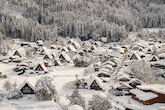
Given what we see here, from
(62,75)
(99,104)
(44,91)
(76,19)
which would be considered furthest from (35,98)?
(76,19)

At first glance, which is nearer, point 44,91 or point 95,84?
point 44,91

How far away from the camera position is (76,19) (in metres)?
120

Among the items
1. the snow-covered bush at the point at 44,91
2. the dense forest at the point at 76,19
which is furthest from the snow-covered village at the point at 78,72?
the dense forest at the point at 76,19

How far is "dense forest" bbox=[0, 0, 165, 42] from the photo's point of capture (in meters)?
87.1

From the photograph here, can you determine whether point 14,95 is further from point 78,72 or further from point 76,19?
point 76,19

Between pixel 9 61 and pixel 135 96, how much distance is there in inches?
1561

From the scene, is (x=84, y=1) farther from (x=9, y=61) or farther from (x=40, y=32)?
(x=9, y=61)

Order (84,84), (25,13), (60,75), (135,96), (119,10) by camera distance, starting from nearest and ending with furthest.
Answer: (135,96), (84,84), (60,75), (25,13), (119,10)

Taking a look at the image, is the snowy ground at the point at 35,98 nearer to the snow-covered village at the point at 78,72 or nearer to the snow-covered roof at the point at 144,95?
the snow-covered village at the point at 78,72

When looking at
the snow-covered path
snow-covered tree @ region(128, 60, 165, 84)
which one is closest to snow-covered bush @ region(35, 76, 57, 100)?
the snow-covered path

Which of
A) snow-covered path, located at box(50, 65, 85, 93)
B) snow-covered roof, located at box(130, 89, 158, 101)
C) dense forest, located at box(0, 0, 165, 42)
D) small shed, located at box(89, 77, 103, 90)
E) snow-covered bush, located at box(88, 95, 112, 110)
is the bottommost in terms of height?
snow-covered path, located at box(50, 65, 85, 93)

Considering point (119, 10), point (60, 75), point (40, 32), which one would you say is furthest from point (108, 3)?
point (60, 75)

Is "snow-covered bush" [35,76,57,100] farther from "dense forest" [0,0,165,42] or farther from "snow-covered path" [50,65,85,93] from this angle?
"dense forest" [0,0,165,42]

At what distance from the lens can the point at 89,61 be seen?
48.8 metres
